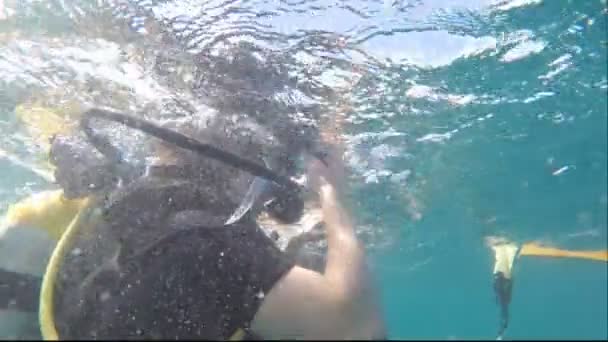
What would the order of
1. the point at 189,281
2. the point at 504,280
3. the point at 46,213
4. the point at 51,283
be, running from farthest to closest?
the point at 504,280 < the point at 46,213 < the point at 51,283 < the point at 189,281

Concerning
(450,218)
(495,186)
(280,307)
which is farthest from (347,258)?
(450,218)

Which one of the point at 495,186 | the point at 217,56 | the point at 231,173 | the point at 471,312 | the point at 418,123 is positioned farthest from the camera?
the point at 471,312

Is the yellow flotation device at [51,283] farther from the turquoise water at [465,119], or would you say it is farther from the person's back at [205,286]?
the turquoise water at [465,119]

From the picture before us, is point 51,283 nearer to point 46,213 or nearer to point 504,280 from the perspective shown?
point 46,213

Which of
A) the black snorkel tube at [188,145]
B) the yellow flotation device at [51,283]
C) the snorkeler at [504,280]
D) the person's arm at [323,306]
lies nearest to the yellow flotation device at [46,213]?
the black snorkel tube at [188,145]

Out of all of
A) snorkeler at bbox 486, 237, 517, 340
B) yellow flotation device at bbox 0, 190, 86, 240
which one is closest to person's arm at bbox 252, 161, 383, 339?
yellow flotation device at bbox 0, 190, 86, 240

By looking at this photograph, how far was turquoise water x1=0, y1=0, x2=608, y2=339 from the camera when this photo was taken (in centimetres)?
892

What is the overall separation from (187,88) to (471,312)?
96.8 metres

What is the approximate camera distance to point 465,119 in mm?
13898

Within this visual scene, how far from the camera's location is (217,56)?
891 centimetres

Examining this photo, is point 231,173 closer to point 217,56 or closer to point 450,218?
point 217,56

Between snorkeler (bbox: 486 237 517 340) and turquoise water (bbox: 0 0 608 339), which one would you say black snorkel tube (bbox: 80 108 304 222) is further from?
snorkeler (bbox: 486 237 517 340)

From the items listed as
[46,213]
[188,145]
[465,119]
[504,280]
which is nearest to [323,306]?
[188,145]

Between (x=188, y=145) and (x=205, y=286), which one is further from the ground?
(x=188, y=145)
